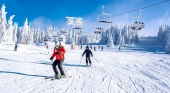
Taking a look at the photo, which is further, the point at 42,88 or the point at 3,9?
the point at 3,9

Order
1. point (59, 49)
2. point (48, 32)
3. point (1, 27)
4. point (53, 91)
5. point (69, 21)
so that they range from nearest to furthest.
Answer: point (53, 91)
point (59, 49)
point (69, 21)
point (1, 27)
point (48, 32)

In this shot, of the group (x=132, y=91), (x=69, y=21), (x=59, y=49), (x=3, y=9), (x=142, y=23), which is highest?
(x=3, y=9)

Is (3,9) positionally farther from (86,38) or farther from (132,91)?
(86,38)

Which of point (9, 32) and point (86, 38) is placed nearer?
point (9, 32)

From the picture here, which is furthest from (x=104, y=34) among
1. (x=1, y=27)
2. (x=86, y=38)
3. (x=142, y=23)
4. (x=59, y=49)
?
(x=59, y=49)

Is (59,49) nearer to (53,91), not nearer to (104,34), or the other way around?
(53,91)

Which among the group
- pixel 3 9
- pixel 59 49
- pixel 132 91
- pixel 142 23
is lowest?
pixel 132 91

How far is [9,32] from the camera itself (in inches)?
2621

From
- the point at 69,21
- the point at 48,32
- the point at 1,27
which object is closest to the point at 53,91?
the point at 69,21

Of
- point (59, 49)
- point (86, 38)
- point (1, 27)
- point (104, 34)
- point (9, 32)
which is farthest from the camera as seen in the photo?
point (86, 38)

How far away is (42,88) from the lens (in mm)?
7555

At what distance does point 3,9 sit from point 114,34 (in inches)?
3391

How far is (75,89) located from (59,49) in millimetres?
2676

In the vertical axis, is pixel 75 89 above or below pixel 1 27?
below
